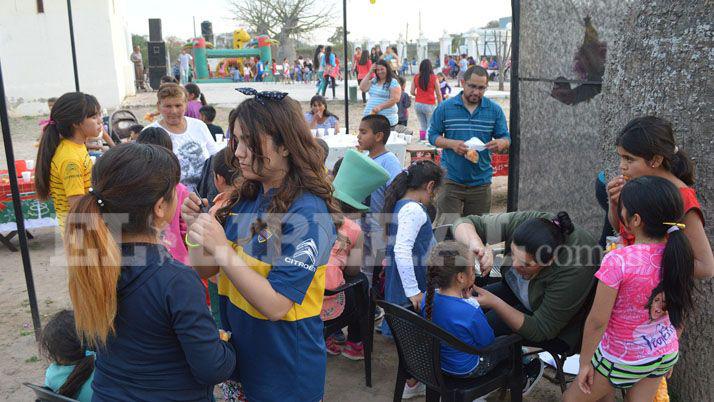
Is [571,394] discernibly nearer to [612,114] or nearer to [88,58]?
[612,114]

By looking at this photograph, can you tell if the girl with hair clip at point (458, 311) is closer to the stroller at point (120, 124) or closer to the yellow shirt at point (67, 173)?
the yellow shirt at point (67, 173)

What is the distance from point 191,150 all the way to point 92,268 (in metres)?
3.02

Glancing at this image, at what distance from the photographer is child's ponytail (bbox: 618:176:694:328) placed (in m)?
2.20

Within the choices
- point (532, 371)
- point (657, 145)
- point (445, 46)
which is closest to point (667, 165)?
point (657, 145)

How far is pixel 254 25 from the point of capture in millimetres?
40281

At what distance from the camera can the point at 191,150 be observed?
14.5 ft

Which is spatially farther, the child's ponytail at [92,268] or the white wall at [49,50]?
the white wall at [49,50]

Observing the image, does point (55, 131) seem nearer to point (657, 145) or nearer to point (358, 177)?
point (358, 177)

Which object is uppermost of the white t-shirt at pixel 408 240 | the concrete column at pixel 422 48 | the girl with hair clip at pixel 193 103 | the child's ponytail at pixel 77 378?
the concrete column at pixel 422 48

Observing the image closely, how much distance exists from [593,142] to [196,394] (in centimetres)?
364

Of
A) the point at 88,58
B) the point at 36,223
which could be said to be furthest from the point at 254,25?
the point at 36,223

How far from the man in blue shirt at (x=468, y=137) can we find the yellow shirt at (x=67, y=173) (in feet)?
8.77

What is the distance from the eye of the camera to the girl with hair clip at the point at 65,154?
141 inches

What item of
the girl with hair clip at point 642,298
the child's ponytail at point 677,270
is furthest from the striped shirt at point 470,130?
the child's ponytail at point 677,270
